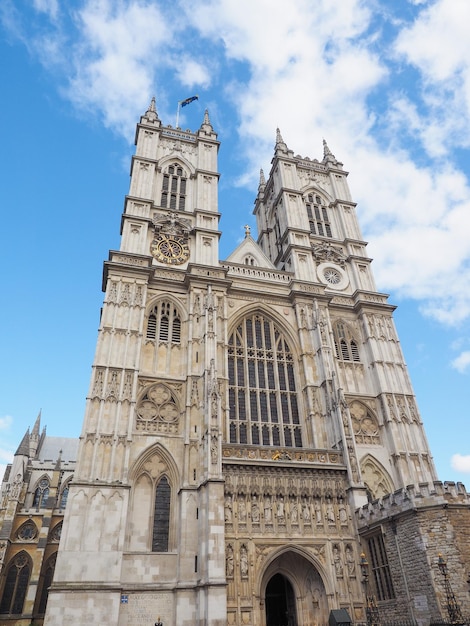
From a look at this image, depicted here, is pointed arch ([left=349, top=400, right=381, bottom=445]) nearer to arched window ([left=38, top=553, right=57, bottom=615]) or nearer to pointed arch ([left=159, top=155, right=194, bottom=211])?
pointed arch ([left=159, top=155, right=194, bottom=211])

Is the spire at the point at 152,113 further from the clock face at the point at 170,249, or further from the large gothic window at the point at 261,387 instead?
the large gothic window at the point at 261,387

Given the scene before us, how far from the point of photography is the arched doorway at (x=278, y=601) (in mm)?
20391

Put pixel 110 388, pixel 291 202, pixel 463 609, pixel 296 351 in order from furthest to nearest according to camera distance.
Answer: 1. pixel 291 202
2. pixel 296 351
3. pixel 110 388
4. pixel 463 609

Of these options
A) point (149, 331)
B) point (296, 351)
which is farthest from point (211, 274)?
point (296, 351)

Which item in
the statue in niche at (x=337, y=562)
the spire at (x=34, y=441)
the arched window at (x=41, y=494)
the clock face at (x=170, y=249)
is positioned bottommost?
the statue in niche at (x=337, y=562)

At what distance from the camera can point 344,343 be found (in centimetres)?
2891

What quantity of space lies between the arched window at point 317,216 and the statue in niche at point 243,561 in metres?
22.6

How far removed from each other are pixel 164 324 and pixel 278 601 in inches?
590

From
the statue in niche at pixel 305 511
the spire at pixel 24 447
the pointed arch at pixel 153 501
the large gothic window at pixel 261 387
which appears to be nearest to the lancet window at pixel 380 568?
the statue in niche at pixel 305 511

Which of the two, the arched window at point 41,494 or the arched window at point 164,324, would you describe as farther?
the arched window at point 41,494

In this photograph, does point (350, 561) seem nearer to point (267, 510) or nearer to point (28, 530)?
point (267, 510)

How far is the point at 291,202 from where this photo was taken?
3416 cm

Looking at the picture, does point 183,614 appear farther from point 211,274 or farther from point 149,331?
point 211,274

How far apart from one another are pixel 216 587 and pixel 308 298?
56.8ft
